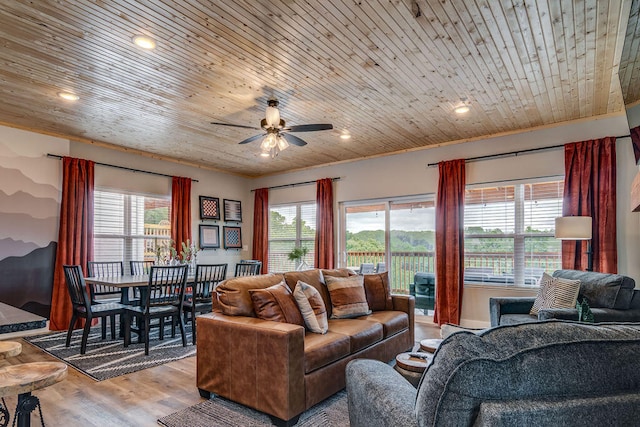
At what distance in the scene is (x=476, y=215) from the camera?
5.43 m

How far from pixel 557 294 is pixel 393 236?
2923 millimetres

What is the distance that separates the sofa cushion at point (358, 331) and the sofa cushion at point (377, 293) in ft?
2.09

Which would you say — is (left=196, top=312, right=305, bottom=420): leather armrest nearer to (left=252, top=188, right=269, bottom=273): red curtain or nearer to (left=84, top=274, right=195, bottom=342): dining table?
(left=84, top=274, right=195, bottom=342): dining table

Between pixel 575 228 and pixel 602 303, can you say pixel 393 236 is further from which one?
pixel 602 303

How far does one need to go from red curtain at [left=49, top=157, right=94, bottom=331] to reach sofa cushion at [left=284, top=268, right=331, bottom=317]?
3.55 metres

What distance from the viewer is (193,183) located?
23.3 feet

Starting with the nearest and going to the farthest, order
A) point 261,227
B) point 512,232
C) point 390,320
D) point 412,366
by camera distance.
→ point 412,366 → point 390,320 → point 512,232 → point 261,227

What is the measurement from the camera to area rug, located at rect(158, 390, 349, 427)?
98.2 inches

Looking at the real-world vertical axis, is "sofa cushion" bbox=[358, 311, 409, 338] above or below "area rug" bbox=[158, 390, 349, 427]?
above

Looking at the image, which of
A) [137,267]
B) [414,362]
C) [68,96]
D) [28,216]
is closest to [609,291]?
[414,362]

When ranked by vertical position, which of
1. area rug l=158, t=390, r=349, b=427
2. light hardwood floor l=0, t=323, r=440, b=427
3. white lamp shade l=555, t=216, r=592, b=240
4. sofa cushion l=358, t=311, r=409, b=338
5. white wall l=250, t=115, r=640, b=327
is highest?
white wall l=250, t=115, r=640, b=327

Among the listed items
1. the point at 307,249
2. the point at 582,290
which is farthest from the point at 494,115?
the point at 307,249

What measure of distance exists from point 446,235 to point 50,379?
495 centimetres

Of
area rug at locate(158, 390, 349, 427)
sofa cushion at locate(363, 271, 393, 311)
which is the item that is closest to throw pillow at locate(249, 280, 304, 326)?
area rug at locate(158, 390, 349, 427)
